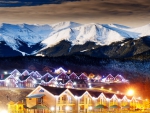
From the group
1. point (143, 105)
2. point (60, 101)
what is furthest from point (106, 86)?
point (60, 101)

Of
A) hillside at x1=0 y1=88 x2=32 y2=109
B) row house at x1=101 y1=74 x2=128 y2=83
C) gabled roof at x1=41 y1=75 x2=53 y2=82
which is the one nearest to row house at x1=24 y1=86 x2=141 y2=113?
hillside at x1=0 y1=88 x2=32 y2=109

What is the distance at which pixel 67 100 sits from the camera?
8100cm

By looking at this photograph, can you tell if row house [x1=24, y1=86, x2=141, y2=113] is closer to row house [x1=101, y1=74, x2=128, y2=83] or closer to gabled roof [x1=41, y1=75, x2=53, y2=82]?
gabled roof [x1=41, y1=75, x2=53, y2=82]

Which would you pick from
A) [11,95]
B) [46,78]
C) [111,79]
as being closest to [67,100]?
[11,95]

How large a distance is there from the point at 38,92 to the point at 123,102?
23380 mm

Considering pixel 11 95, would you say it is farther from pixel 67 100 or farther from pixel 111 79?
pixel 111 79

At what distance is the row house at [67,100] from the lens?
254 feet

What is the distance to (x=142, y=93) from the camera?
134m

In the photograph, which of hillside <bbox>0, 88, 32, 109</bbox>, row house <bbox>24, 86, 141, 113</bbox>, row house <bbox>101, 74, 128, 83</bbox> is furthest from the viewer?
row house <bbox>101, 74, 128, 83</bbox>

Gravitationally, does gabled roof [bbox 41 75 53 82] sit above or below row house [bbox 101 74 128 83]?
below

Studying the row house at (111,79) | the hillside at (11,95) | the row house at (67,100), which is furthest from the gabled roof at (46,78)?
the row house at (67,100)

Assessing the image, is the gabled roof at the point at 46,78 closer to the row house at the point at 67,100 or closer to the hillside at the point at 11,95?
the hillside at the point at 11,95

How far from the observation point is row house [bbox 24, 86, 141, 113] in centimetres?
7756

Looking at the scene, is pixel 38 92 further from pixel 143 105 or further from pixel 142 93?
pixel 142 93
